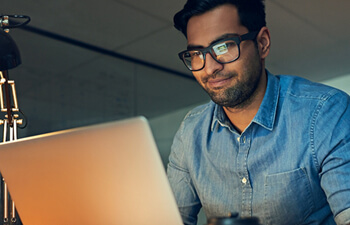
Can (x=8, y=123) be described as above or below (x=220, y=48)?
below

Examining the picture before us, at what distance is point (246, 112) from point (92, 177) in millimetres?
716

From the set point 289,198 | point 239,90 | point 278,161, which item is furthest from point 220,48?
point 289,198

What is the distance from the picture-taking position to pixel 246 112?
4.44 feet

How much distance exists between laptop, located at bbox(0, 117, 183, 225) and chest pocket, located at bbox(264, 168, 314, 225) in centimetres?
56

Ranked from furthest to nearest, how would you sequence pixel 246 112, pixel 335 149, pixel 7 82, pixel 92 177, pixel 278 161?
pixel 7 82
pixel 246 112
pixel 278 161
pixel 335 149
pixel 92 177

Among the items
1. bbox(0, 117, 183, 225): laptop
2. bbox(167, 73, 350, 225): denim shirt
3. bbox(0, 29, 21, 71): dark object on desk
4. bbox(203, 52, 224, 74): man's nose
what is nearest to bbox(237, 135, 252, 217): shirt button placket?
bbox(167, 73, 350, 225): denim shirt

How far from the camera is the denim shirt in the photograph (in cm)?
112

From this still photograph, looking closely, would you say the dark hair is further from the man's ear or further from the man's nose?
the man's nose

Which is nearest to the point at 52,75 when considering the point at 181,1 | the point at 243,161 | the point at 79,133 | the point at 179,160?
the point at 181,1

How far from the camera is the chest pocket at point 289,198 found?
3.84 ft

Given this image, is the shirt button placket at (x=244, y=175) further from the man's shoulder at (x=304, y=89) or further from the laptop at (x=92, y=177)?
the laptop at (x=92, y=177)

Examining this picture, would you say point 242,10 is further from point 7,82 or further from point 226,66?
point 7,82

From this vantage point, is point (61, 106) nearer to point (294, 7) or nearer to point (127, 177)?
point (294, 7)

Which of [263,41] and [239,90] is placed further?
[263,41]
